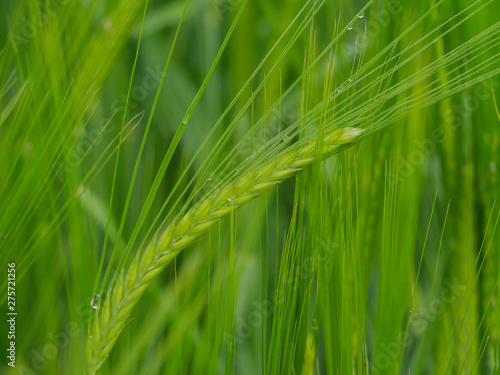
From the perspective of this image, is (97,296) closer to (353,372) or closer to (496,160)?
(353,372)

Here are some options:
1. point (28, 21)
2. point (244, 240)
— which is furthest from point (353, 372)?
point (28, 21)

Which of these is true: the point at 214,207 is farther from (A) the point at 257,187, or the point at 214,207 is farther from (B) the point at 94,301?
(B) the point at 94,301

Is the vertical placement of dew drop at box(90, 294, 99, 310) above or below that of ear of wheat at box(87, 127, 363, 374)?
below

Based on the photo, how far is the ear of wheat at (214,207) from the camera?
0.52 metres

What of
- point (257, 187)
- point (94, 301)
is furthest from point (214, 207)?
point (94, 301)

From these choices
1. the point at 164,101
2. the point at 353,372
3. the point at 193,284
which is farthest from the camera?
the point at 164,101

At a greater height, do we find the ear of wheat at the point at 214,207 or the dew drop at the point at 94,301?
the ear of wheat at the point at 214,207

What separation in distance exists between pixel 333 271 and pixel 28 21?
531 millimetres

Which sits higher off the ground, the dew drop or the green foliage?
the green foliage

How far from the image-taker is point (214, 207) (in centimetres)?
54

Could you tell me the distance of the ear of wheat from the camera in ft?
1.72

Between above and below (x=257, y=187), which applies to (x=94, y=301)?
below

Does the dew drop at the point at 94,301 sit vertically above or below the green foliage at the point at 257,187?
below

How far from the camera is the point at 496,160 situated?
64 centimetres
